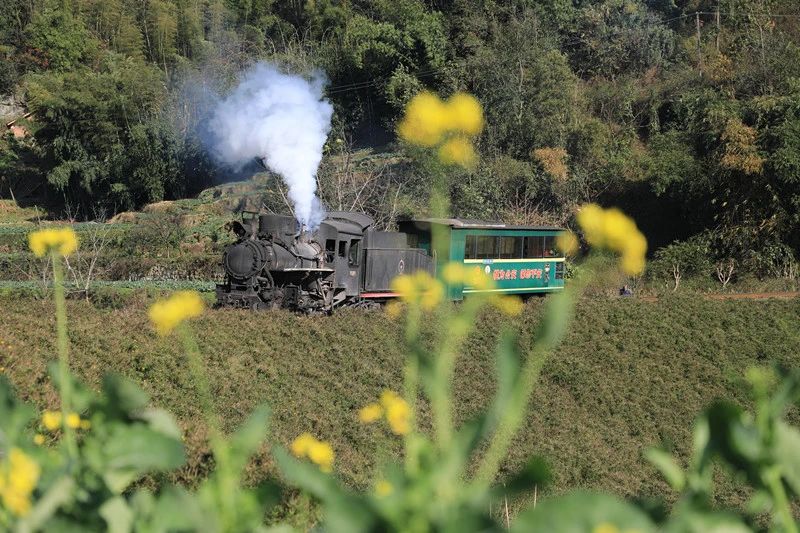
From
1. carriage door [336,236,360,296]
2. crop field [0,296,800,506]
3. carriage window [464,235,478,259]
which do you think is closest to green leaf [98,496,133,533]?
crop field [0,296,800,506]

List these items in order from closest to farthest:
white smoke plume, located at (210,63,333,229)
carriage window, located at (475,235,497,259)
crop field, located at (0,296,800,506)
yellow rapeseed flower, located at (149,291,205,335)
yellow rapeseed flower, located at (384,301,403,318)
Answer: yellow rapeseed flower, located at (149,291,205,335), yellow rapeseed flower, located at (384,301,403,318), crop field, located at (0,296,800,506), white smoke plume, located at (210,63,333,229), carriage window, located at (475,235,497,259)

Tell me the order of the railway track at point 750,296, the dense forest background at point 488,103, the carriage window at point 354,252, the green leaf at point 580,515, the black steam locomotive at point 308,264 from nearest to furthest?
1. the green leaf at point 580,515
2. the black steam locomotive at point 308,264
3. the carriage window at point 354,252
4. the railway track at point 750,296
5. the dense forest background at point 488,103

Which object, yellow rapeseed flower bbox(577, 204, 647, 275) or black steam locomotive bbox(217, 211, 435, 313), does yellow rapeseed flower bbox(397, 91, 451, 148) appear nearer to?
yellow rapeseed flower bbox(577, 204, 647, 275)

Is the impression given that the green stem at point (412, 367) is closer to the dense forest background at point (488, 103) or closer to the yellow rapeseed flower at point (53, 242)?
the yellow rapeseed flower at point (53, 242)

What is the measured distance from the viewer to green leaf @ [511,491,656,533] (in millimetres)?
1011

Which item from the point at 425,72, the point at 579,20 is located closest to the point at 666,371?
the point at 425,72

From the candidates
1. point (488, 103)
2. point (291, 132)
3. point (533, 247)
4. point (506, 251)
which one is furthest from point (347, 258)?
point (488, 103)

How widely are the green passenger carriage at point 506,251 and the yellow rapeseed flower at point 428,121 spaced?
→ 54.0ft

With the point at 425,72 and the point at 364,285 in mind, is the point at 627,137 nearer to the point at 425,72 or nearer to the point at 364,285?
the point at 425,72

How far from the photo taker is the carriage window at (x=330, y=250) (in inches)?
678

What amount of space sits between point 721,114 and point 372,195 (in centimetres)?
1179

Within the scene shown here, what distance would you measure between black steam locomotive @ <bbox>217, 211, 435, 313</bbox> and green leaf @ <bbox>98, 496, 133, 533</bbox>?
47.3 ft

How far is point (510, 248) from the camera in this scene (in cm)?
2069

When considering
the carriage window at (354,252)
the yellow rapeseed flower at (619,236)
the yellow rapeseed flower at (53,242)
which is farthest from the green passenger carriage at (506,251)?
the yellow rapeseed flower at (619,236)
